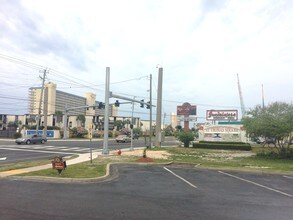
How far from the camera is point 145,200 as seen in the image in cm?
1060

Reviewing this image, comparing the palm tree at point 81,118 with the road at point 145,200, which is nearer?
the road at point 145,200

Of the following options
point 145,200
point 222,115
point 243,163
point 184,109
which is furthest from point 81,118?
point 145,200

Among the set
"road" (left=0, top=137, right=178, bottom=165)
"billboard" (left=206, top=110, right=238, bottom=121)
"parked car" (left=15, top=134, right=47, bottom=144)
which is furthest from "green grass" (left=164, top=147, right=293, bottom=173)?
"billboard" (left=206, top=110, right=238, bottom=121)

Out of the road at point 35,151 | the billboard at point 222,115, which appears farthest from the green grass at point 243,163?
the billboard at point 222,115

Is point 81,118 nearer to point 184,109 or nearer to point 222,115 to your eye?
point 184,109

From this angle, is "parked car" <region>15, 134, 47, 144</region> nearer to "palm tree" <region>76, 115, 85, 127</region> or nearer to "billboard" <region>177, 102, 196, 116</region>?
"billboard" <region>177, 102, 196, 116</region>

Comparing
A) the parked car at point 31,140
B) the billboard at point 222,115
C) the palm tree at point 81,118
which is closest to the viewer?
the parked car at point 31,140

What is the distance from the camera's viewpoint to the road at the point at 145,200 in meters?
8.66

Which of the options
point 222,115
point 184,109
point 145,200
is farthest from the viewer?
point 222,115

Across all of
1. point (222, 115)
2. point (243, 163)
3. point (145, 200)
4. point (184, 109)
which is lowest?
point (145, 200)

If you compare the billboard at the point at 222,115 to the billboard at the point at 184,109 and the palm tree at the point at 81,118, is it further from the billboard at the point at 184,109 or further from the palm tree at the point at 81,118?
the palm tree at the point at 81,118

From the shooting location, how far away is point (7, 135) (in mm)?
76062

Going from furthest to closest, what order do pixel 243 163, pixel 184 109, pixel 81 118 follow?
pixel 81 118
pixel 184 109
pixel 243 163

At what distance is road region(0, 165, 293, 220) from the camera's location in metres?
8.66
